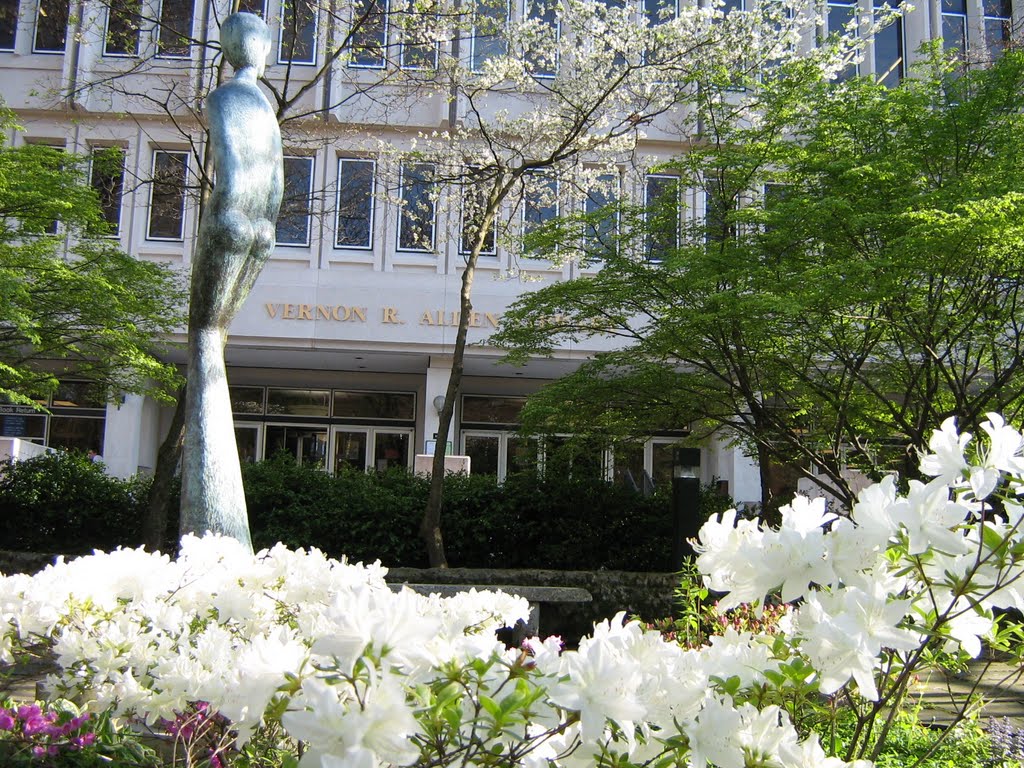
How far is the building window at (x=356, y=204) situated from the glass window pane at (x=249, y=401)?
5.22 metres

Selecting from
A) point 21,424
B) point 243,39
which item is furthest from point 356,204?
point 243,39

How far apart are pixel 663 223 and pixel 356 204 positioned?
30.2 feet

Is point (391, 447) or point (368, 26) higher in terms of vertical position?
point (368, 26)

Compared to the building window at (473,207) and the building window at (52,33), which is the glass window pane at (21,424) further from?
the building window at (473,207)

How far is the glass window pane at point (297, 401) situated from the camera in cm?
2222

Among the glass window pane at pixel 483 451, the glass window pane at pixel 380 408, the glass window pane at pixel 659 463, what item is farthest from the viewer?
the glass window pane at pixel 483 451

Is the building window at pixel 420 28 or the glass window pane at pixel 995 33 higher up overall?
the glass window pane at pixel 995 33

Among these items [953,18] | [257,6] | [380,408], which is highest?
[953,18]

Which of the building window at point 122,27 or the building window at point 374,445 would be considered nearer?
the building window at point 122,27

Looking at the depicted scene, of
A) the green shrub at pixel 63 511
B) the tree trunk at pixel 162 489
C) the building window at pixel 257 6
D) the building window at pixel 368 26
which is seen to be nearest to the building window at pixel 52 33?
the building window at pixel 257 6

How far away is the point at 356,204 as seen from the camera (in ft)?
59.4

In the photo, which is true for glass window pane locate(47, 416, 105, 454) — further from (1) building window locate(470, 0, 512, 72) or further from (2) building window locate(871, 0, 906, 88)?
(2) building window locate(871, 0, 906, 88)

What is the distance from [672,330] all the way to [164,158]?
13589mm

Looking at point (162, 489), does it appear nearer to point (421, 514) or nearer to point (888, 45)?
point (421, 514)
